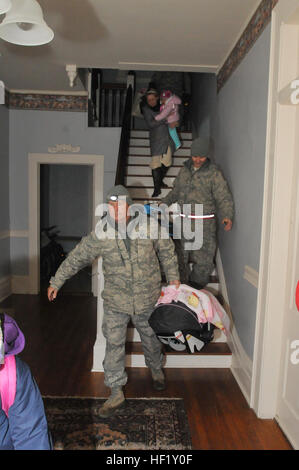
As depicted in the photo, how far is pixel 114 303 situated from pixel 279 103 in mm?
1877

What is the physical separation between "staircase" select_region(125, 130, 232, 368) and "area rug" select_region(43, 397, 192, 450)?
57 centimetres

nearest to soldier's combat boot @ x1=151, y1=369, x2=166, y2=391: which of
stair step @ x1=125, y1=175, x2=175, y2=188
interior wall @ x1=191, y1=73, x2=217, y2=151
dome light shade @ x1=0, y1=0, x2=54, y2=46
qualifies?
dome light shade @ x1=0, y1=0, x2=54, y2=46

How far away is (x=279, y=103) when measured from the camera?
8.09 feet

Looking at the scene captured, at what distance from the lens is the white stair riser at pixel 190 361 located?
3.50 m

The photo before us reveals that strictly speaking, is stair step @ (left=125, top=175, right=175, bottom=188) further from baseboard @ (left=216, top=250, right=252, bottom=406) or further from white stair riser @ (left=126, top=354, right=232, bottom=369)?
white stair riser @ (left=126, top=354, right=232, bottom=369)

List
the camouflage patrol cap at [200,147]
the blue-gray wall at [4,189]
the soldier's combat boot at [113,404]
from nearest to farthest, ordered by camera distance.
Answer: the soldier's combat boot at [113,404] → the camouflage patrol cap at [200,147] → the blue-gray wall at [4,189]

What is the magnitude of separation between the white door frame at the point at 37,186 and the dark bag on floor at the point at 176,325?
318 cm

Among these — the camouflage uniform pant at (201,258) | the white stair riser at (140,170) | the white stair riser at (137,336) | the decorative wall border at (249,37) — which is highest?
the decorative wall border at (249,37)

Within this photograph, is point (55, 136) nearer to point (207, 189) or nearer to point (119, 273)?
point (207, 189)

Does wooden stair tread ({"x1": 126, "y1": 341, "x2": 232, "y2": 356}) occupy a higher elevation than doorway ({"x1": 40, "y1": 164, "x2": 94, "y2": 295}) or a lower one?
lower

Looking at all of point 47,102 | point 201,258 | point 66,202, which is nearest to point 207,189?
point 201,258

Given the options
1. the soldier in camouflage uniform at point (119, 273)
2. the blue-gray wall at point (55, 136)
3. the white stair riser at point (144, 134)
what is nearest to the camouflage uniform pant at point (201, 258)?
the soldier in camouflage uniform at point (119, 273)

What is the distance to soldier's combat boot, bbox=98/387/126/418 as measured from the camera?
2754mm

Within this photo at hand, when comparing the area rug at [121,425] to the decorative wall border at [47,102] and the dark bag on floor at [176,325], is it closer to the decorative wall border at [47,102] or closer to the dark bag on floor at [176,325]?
the dark bag on floor at [176,325]
